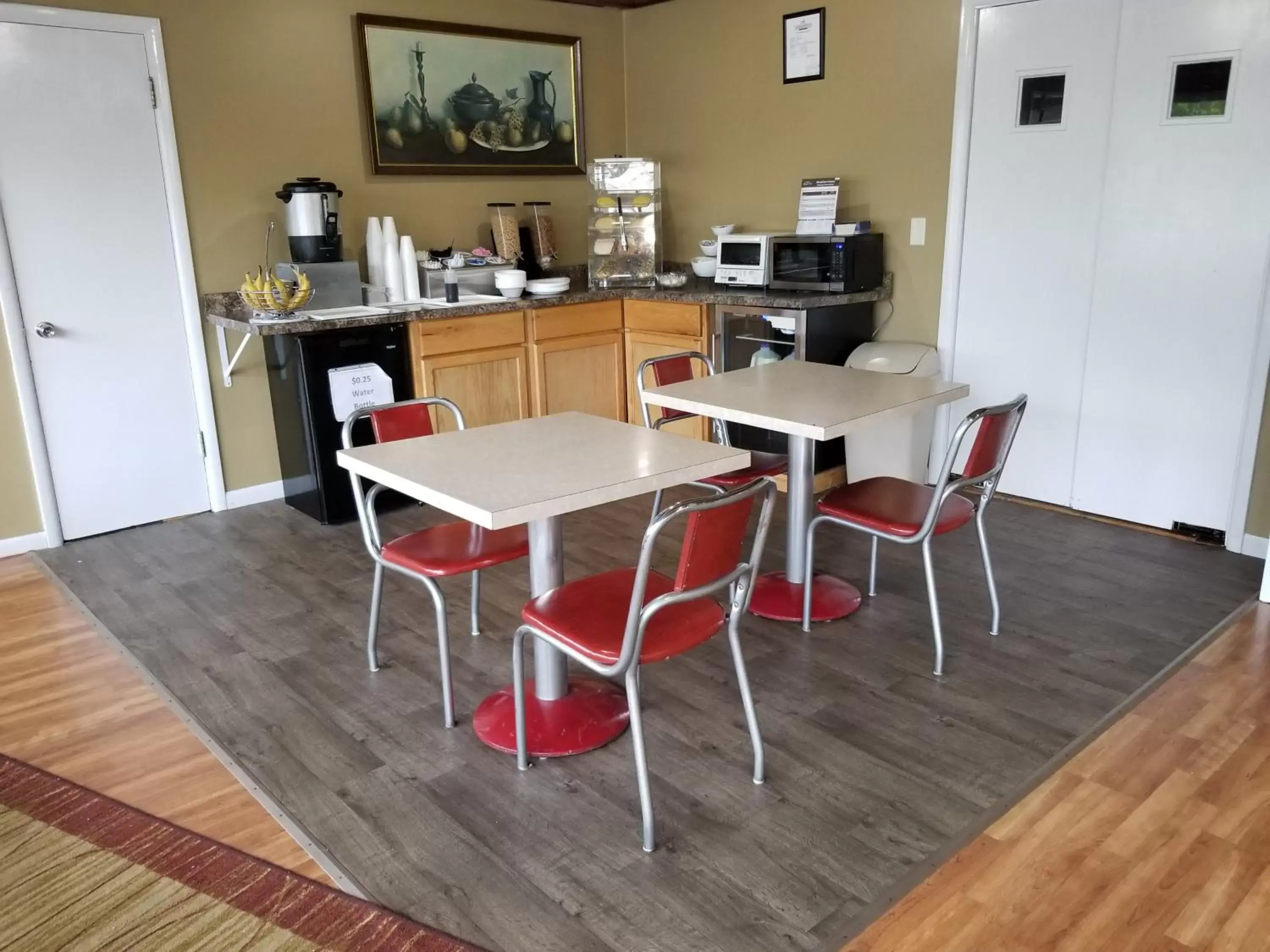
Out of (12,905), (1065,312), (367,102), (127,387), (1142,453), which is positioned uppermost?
(367,102)

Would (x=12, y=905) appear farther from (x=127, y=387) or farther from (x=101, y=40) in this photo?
(x=101, y=40)

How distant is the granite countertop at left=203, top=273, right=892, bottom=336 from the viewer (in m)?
3.87

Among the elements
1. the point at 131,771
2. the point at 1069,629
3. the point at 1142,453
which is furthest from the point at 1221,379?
the point at 131,771

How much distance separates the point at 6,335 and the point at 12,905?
2.57 m

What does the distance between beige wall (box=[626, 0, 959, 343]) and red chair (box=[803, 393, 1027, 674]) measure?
168 centimetres

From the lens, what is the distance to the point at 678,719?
8.25ft

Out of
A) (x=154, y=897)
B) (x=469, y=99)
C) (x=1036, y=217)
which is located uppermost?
(x=469, y=99)

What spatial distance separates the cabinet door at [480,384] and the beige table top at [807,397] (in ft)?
4.83

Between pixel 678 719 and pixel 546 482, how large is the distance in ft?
A: 2.70

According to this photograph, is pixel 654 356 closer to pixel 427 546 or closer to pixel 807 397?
pixel 807 397

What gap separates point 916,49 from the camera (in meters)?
4.12

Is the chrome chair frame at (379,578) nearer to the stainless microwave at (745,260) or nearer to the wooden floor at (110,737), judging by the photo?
the wooden floor at (110,737)

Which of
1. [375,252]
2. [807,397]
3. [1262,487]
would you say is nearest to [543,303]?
[375,252]

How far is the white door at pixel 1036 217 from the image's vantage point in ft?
12.1
